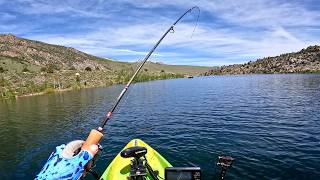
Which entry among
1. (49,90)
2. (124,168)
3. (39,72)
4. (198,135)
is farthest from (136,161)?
(39,72)

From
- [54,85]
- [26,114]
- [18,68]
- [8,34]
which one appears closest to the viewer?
[26,114]

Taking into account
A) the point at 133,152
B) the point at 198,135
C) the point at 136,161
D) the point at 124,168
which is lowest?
the point at 198,135

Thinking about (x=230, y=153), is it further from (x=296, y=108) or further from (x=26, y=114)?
(x=26, y=114)

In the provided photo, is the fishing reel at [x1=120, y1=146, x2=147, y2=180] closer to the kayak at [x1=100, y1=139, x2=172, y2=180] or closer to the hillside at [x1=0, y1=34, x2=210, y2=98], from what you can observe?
the kayak at [x1=100, y1=139, x2=172, y2=180]

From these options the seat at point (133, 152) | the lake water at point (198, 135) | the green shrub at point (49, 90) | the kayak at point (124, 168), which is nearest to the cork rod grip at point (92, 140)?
→ the seat at point (133, 152)

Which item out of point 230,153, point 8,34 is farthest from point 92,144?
point 8,34

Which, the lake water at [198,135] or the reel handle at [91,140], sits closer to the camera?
the reel handle at [91,140]

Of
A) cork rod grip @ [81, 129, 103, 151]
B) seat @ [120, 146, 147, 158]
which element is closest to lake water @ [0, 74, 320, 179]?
seat @ [120, 146, 147, 158]

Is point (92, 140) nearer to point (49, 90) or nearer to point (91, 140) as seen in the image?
point (91, 140)

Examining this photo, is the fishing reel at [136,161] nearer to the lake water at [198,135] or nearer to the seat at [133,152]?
the seat at [133,152]

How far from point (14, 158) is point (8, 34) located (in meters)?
176

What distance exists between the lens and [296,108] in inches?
1495

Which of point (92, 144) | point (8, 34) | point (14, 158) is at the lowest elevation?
point (14, 158)

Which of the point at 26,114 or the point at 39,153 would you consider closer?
the point at 39,153
